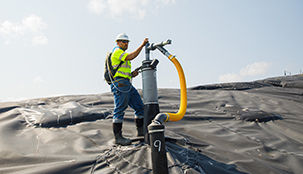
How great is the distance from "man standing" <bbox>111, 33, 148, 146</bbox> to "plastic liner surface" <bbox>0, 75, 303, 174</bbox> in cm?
21

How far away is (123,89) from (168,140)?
883 millimetres

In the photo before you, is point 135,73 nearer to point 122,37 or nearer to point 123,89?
point 123,89

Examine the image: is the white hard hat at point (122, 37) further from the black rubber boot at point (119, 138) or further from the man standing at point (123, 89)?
the black rubber boot at point (119, 138)

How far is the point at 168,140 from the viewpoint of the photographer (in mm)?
2586

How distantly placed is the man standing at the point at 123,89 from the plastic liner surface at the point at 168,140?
8.3 inches

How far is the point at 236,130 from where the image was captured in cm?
366

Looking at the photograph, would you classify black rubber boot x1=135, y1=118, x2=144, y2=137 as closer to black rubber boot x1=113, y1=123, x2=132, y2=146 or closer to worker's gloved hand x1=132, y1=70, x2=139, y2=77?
black rubber boot x1=113, y1=123, x2=132, y2=146

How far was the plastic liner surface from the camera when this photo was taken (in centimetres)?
212

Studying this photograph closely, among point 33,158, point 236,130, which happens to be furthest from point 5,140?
point 236,130

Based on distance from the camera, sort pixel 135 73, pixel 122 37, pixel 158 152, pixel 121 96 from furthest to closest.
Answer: pixel 135 73, pixel 122 37, pixel 121 96, pixel 158 152

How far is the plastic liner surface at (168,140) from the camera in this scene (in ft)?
6.97

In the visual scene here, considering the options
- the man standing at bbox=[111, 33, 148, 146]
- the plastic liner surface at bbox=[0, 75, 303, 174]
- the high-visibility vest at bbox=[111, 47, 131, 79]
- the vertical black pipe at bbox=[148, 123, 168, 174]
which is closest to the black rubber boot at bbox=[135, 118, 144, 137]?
the man standing at bbox=[111, 33, 148, 146]

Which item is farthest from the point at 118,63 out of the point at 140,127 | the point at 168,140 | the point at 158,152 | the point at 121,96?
the point at 158,152

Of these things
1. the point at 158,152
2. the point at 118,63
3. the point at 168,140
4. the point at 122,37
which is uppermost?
the point at 122,37
